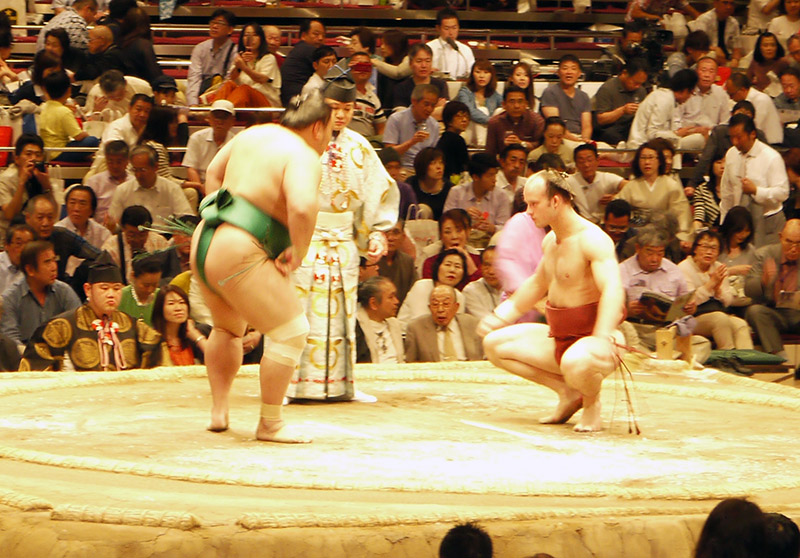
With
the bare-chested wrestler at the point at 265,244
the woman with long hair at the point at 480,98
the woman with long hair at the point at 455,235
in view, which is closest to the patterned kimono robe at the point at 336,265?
the bare-chested wrestler at the point at 265,244

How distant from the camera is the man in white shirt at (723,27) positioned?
8.38 m

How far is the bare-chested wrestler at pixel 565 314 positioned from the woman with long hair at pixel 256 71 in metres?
3.46

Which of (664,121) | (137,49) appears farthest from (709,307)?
(137,49)

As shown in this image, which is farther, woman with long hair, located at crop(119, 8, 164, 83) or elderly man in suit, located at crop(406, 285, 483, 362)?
woman with long hair, located at crop(119, 8, 164, 83)

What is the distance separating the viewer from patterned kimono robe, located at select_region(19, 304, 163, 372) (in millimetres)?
4203

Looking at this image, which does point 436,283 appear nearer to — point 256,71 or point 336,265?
point 336,265

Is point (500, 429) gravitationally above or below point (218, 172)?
below

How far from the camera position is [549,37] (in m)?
8.76

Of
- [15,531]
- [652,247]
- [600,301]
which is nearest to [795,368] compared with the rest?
[652,247]

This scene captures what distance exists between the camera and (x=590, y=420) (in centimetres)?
319

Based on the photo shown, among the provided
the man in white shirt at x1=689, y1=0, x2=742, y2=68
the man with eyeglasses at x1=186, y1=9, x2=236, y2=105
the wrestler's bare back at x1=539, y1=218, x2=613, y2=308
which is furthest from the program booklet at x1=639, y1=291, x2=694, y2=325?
the man in white shirt at x1=689, y1=0, x2=742, y2=68

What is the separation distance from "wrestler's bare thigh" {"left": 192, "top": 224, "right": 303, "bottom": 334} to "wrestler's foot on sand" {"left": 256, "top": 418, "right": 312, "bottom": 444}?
237 mm

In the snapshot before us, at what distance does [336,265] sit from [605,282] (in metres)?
0.89

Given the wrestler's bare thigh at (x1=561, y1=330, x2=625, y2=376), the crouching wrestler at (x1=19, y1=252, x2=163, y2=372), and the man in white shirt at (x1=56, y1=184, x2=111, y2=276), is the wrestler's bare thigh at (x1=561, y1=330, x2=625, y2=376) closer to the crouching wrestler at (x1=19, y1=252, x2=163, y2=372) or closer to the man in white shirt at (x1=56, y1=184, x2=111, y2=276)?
the crouching wrestler at (x1=19, y1=252, x2=163, y2=372)
